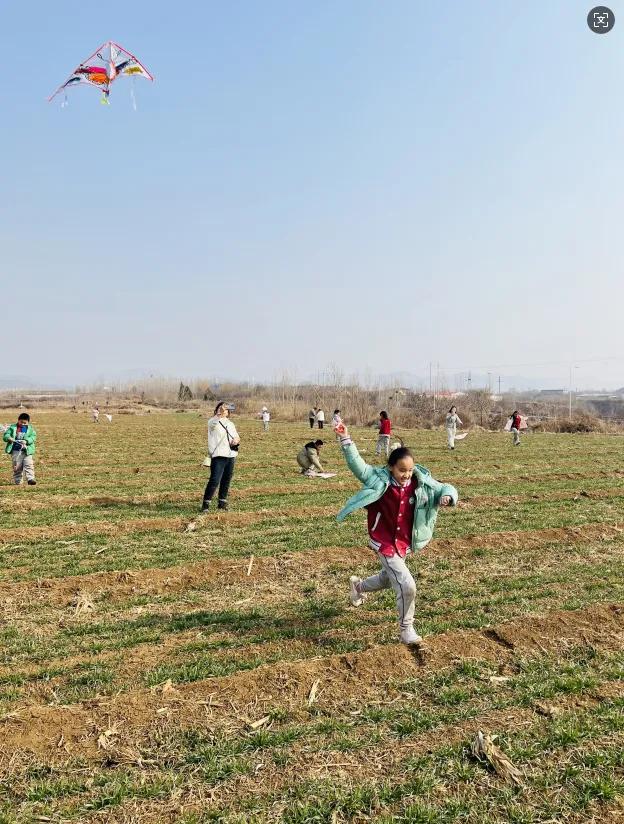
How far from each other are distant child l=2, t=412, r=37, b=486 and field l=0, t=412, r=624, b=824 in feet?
14.2

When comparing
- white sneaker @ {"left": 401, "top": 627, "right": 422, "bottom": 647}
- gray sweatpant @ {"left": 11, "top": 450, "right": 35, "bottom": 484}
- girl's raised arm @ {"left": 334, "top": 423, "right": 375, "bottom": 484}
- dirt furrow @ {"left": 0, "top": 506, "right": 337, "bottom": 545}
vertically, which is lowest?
dirt furrow @ {"left": 0, "top": 506, "right": 337, "bottom": 545}

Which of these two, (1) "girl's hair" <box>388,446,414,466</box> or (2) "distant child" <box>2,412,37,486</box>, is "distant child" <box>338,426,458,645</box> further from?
(2) "distant child" <box>2,412,37,486</box>

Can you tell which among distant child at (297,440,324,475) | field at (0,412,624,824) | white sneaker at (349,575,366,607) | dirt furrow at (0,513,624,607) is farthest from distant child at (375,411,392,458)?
white sneaker at (349,575,366,607)

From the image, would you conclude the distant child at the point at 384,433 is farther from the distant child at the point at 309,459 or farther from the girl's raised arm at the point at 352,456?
the girl's raised arm at the point at 352,456

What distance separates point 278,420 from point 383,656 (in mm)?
51750

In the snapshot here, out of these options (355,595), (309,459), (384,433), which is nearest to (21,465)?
(309,459)

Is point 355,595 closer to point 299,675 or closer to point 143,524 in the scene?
point 299,675

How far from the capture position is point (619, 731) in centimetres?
441

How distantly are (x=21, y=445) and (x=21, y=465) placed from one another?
80cm

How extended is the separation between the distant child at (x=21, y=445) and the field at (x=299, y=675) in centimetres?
432

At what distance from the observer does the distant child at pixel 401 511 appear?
5.78 m

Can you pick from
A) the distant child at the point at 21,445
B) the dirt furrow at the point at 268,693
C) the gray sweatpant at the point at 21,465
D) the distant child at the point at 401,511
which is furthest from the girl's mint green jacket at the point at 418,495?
the gray sweatpant at the point at 21,465

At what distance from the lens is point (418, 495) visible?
19.4 feet

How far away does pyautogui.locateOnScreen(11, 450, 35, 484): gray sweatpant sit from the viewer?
53.5 ft
